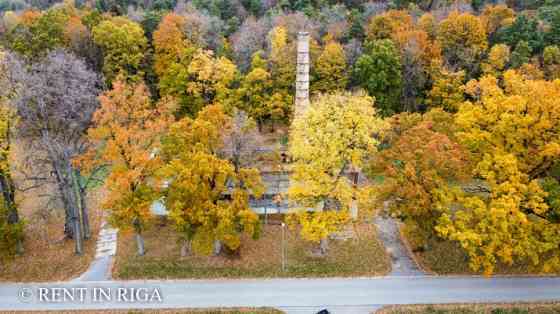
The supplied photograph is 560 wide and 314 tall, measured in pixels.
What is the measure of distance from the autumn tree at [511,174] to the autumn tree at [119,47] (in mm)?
26911

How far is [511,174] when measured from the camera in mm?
21781

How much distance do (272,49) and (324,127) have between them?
17.9 meters

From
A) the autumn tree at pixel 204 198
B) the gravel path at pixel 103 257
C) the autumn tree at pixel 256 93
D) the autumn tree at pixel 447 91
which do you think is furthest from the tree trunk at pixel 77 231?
the autumn tree at pixel 447 91

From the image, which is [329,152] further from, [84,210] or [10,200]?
[10,200]

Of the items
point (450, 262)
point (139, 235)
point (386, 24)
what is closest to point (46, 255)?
point (139, 235)

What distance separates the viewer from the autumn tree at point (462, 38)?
40.2 metres

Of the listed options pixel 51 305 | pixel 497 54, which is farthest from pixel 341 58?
pixel 51 305

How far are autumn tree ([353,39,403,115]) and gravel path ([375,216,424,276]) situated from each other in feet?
39.4

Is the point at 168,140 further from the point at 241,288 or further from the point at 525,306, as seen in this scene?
the point at 525,306

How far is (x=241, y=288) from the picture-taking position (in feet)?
74.9

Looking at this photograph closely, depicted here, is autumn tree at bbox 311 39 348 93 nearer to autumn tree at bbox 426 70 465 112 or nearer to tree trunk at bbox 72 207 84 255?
autumn tree at bbox 426 70 465 112

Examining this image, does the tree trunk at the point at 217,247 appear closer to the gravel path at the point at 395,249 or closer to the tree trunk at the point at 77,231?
the tree trunk at the point at 77,231

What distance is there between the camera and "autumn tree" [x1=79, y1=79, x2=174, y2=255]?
22641 mm

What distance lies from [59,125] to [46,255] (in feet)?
22.3
